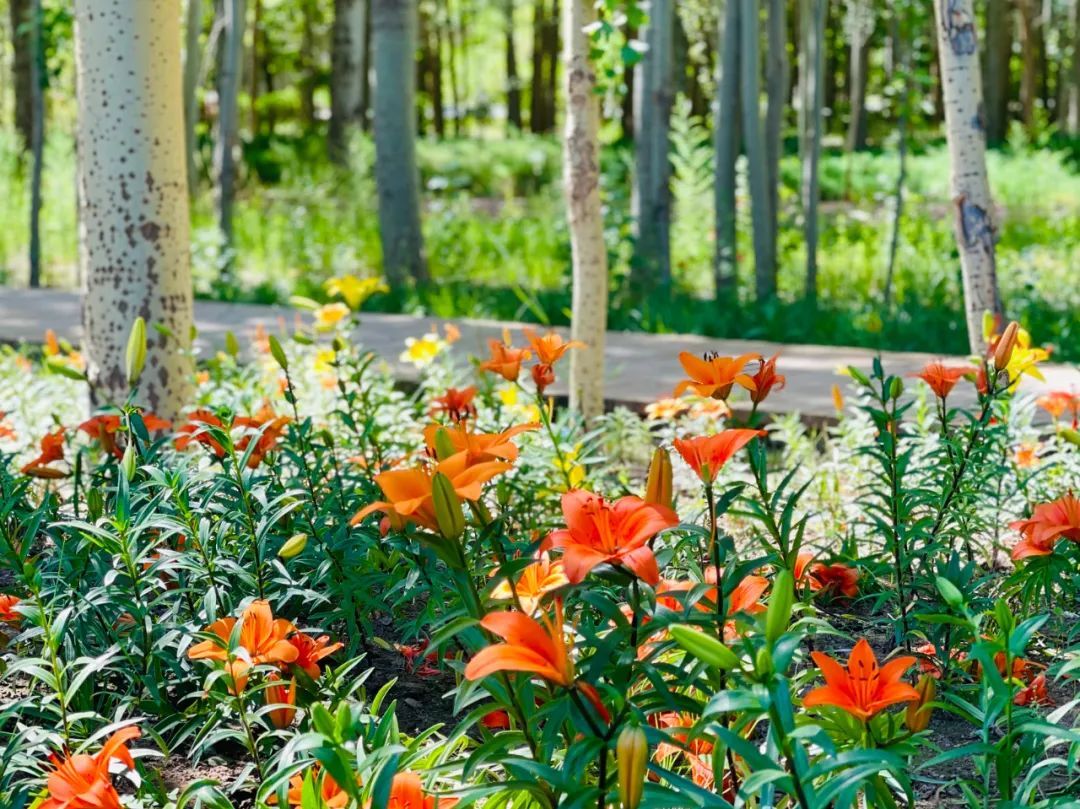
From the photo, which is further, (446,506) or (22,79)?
(22,79)

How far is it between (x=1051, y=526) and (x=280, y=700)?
4.20ft

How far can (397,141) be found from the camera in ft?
31.0

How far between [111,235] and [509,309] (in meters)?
4.25

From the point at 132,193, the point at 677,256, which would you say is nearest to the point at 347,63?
the point at 677,256

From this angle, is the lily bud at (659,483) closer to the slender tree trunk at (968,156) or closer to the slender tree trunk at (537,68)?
the slender tree trunk at (968,156)

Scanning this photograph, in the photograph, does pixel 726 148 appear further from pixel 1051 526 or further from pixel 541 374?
pixel 1051 526

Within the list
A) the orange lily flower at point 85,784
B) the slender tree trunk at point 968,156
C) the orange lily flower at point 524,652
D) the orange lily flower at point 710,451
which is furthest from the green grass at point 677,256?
the orange lily flower at point 524,652

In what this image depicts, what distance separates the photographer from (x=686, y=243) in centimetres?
1077

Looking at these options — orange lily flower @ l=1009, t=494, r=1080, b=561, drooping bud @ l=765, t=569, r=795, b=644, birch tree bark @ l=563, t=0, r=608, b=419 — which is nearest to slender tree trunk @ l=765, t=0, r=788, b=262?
birch tree bark @ l=563, t=0, r=608, b=419

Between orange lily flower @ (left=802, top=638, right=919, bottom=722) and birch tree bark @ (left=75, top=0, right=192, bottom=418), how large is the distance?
312 centimetres

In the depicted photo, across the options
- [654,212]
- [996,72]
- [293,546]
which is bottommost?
[293,546]

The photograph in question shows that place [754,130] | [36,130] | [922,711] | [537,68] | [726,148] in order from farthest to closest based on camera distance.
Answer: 1. [537,68]
2. [36,130]
3. [726,148]
4. [754,130]
5. [922,711]

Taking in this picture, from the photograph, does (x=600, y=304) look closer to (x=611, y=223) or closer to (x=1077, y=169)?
(x=611, y=223)

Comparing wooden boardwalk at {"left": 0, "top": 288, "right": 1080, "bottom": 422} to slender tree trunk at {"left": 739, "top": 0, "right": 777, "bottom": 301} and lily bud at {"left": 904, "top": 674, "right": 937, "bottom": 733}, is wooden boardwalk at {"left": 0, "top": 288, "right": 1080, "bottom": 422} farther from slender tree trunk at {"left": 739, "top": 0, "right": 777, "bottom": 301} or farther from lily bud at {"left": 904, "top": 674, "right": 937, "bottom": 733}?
lily bud at {"left": 904, "top": 674, "right": 937, "bottom": 733}
